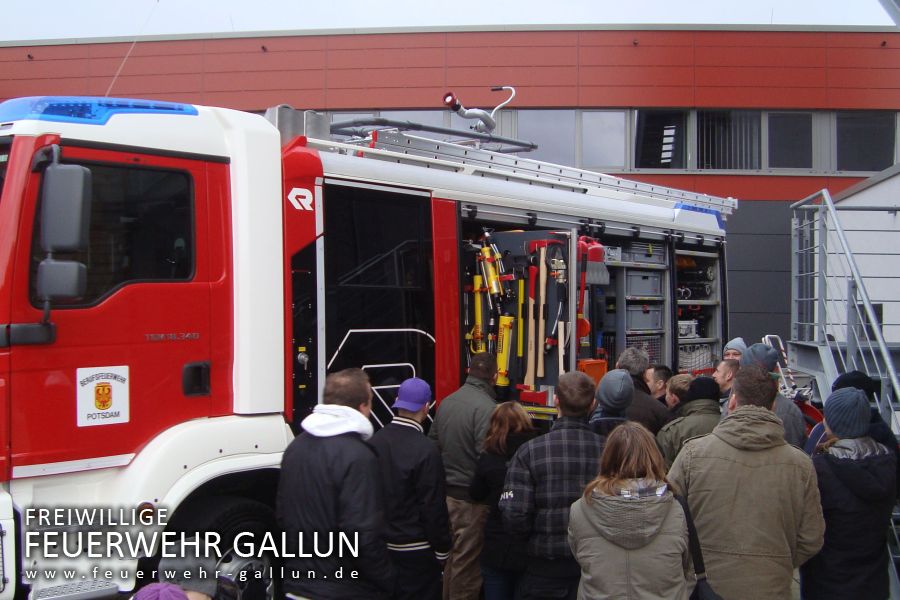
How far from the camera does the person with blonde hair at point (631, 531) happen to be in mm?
3150

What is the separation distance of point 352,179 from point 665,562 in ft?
10.9

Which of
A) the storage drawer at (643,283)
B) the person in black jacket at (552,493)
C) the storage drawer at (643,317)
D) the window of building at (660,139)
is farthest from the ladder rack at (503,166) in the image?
the window of building at (660,139)

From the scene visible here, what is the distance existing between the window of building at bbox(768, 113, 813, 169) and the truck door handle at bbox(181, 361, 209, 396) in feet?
47.1

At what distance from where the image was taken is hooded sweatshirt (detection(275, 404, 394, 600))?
3.53 meters

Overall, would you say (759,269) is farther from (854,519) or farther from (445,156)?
(854,519)

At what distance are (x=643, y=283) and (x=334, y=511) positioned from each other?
5.77m

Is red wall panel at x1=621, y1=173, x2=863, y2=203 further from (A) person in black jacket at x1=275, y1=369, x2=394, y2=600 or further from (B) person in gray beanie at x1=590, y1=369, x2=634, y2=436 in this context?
(A) person in black jacket at x1=275, y1=369, x2=394, y2=600

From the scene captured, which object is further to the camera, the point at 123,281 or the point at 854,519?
the point at 123,281

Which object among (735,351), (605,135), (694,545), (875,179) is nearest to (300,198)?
(694,545)

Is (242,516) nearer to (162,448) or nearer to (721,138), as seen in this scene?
(162,448)

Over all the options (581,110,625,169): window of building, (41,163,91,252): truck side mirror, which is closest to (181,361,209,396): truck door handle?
(41,163,91,252): truck side mirror

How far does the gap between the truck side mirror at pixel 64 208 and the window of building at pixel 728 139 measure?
46.7 feet

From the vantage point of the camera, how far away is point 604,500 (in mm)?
3225

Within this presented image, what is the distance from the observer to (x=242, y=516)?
479 centimetres
